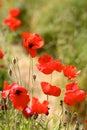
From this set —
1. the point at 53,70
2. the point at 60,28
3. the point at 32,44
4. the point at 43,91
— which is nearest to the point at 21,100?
the point at 43,91

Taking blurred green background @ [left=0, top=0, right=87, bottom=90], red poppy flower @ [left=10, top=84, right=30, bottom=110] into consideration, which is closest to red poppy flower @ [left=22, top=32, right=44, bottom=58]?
red poppy flower @ [left=10, top=84, right=30, bottom=110]

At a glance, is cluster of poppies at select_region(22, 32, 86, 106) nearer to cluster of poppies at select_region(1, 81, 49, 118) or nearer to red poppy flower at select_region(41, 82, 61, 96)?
red poppy flower at select_region(41, 82, 61, 96)

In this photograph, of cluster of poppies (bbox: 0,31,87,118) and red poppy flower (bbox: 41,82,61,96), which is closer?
cluster of poppies (bbox: 0,31,87,118)

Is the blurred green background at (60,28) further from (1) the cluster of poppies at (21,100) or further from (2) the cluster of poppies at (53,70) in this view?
(1) the cluster of poppies at (21,100)

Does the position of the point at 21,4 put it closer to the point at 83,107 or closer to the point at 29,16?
the point at 29,16

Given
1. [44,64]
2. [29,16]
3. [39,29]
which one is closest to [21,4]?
[29,16]

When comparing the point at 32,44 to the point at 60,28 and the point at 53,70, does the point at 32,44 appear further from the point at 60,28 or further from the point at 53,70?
the point at 60,28

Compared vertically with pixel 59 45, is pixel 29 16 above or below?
above

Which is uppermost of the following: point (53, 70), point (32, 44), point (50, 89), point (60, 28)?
point (60, 28)
